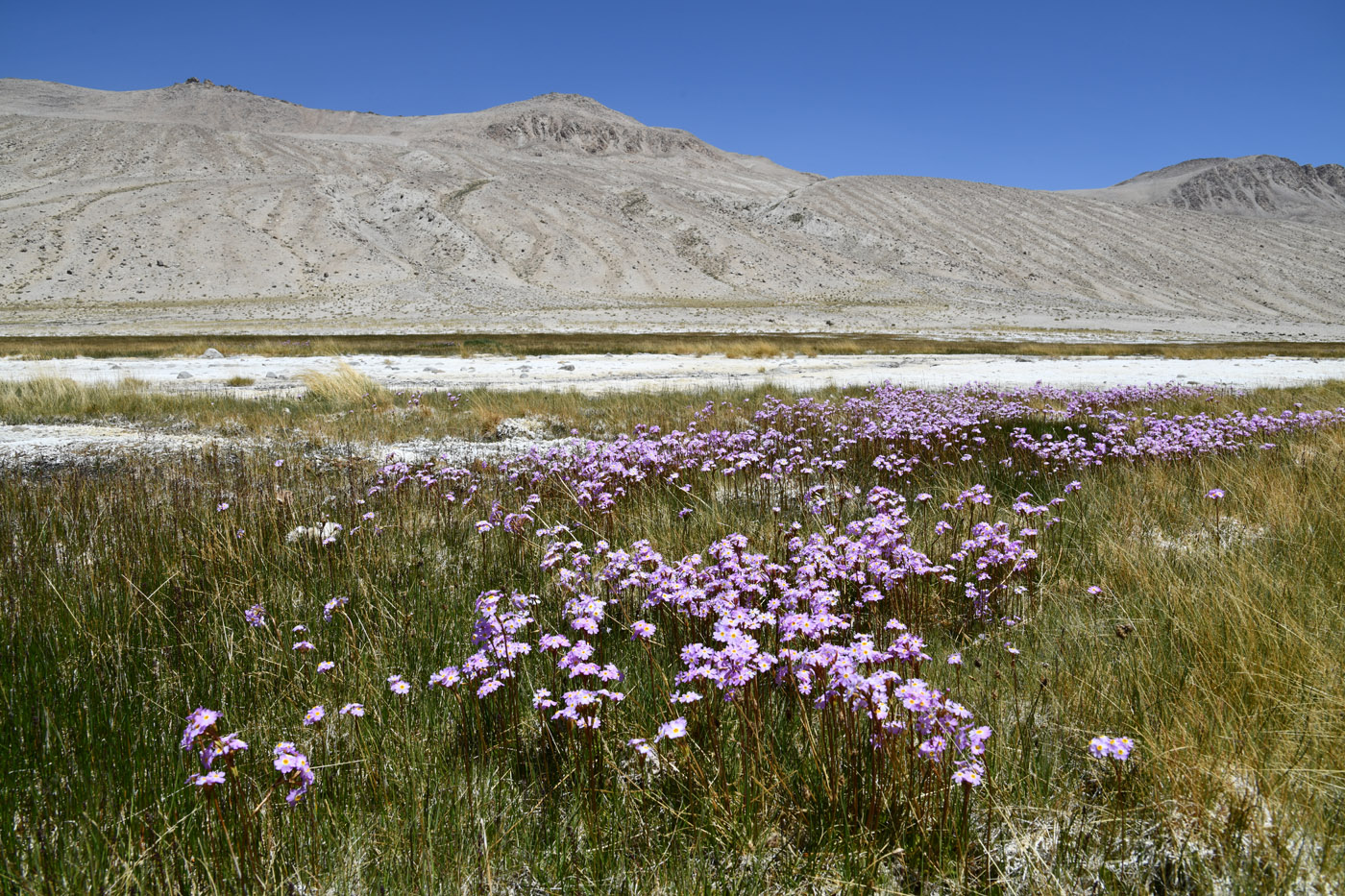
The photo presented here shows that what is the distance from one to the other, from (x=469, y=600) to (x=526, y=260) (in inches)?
2950

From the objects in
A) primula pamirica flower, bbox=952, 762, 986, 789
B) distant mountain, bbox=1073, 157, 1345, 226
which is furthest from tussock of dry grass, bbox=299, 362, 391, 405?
distant mountain, bbox=1073, 157, 1345, 226

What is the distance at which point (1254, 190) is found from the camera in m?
167

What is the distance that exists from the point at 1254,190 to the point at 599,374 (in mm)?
212678

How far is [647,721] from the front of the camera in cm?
275

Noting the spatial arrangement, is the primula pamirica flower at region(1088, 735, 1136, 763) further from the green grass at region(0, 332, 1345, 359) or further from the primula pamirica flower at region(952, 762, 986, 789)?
the green grass at region(0, 332, 1345, 359)

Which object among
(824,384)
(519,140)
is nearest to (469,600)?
(824,384)

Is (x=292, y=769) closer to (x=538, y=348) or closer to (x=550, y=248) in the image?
(x=538, y=348)

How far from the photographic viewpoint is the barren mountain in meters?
58.5

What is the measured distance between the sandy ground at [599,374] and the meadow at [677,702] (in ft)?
17.6

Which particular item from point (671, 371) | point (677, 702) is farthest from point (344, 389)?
point (677, 702)

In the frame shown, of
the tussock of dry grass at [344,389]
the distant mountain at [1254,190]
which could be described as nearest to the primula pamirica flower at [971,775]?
the tussock of dry grass at [344,389]

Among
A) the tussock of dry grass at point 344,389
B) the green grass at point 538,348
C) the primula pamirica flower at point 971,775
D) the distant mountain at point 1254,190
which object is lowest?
the primula pamirica flower at point 971,775

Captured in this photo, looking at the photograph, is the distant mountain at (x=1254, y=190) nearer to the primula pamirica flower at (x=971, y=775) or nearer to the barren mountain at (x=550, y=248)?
the barren mountain at (x=550, y=248)

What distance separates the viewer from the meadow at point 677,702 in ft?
6.77
